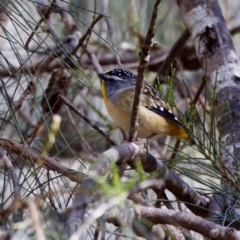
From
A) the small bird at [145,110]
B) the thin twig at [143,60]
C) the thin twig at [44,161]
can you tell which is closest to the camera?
the thin twig at [143,60]

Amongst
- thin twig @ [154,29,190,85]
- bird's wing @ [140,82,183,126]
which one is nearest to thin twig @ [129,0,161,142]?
bird's wing @ [140,82,183,126]

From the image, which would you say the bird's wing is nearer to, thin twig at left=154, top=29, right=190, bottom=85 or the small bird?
the small bird

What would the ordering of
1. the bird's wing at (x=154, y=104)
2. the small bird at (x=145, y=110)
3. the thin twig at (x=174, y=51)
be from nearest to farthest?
the small bird at (x=145, y=110)
the bird's wing at (x=154, y=104)
the thin twig at (x=174, y=51)

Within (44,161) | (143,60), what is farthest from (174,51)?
(143,60)

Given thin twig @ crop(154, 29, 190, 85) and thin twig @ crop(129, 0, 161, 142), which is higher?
thin twig @ crop(154, 29, 190, 85)

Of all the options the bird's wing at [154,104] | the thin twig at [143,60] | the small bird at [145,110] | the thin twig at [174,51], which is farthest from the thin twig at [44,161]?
the thin twig at [174,51]

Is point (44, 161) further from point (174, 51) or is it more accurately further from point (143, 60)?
point (174, 51)

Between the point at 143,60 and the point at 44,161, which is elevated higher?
the point at 143,60

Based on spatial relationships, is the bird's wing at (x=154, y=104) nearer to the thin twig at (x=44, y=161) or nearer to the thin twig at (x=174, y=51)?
the thin twig at (x=174, y=51)

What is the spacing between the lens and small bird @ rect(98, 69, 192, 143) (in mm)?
3613

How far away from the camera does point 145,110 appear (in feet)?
12.1

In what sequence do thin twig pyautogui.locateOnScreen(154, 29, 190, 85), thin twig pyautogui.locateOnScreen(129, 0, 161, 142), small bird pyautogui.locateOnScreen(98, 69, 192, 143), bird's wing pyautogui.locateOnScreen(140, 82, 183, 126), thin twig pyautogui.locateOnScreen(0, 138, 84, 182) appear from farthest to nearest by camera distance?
1. thin twig pyautogui.locateOnScreen(154, 29, 190, 85)
2. bird's wing pyautogui.locateOnScreen(140, 82, 183, 126)
3. small bird pyautogui.locateOnScreen(98, 69, 192, 143)
4. thin twig pyautogui.locateOnScreen(0, 138, 84, 182)
5. thin twig pyautogui.locateOnScreen(129, 0, 161, 142)

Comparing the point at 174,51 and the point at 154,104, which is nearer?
the point at 154,104

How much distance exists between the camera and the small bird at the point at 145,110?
361cm
